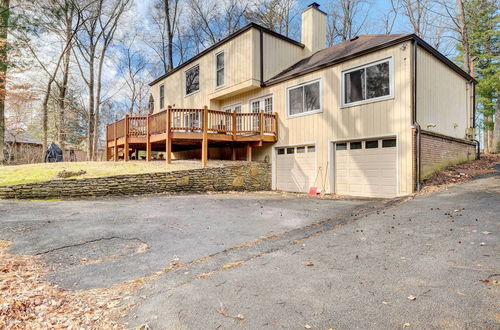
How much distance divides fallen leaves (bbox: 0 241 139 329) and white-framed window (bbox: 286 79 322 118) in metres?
9.38

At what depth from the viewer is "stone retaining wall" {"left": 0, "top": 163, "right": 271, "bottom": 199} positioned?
27.4 feet

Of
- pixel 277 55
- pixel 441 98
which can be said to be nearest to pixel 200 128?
pixel 277 55

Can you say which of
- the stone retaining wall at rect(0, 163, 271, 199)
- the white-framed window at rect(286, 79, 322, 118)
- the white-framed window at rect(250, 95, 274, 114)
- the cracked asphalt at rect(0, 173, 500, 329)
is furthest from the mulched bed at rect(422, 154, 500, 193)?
the white-framed window at rect(250, 95, 274, 114)

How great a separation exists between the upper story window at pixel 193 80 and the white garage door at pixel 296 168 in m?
6.72

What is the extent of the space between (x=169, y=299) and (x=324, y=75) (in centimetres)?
977

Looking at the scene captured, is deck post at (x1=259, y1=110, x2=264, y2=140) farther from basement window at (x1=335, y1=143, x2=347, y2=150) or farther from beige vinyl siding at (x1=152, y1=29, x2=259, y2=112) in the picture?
basement window at (x1=335, y1=143, x2=347, y2=150)

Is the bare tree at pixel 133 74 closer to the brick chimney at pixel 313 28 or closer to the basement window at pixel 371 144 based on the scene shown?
the brick chimney at pixel 313 28

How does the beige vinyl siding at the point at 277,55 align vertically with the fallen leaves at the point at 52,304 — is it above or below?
above

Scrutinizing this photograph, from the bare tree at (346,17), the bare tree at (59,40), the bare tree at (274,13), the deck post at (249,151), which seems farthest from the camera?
the bare tree at (346,17)

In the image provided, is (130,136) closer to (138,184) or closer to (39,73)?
(138,184)

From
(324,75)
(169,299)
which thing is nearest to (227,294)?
(169,299)

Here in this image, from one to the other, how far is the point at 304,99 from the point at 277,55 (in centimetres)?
339

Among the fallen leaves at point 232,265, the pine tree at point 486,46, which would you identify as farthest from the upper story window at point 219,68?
the pine tree at point 486,46

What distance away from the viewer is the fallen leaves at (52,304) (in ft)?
7.61
